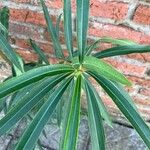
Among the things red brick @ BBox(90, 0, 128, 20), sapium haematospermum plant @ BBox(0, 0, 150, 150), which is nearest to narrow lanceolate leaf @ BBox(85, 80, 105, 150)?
sapium haematospermum plant @ BBox(0, 0, 150, 150)

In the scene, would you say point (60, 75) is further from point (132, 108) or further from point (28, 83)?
point (132, 108)

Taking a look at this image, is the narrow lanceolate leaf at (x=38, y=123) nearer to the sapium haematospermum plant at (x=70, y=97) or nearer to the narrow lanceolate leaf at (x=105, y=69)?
the sapium haematospermum plant at (x=70, y=97)

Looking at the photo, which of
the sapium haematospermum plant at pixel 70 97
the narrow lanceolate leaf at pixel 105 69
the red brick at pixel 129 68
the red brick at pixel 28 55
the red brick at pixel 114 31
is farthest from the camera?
the red brick at pixel 28 55

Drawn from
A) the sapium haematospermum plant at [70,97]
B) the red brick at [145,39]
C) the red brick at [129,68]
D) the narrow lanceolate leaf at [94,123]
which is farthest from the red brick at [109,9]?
the narrow lanceolate leaf at [94,123]

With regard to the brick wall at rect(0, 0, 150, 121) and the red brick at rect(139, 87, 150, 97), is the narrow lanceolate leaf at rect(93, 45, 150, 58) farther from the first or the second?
the red brick at rect(139, 87, 150, 97)

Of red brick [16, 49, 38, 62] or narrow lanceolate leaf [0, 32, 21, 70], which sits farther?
red brick [16, 49, 38, 62]

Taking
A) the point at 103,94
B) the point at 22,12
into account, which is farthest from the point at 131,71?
the point at 22,12

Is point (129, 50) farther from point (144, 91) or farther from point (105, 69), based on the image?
point (144, 91)
